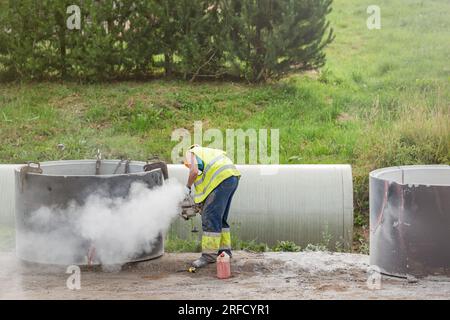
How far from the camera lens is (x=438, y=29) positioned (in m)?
18.9

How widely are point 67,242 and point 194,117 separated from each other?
6442mm

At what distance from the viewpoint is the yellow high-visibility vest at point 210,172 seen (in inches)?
356

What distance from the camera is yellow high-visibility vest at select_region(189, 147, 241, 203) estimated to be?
905 centimetres

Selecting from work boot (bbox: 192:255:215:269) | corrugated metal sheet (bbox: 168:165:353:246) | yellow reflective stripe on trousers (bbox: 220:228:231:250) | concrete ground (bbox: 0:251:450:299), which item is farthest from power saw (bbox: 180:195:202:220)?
corrugated metal sheet (bbox: 168:165:353:246)

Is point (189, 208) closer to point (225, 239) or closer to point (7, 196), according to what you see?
point (225, 239)

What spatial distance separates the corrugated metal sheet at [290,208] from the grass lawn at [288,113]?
142 centimetres

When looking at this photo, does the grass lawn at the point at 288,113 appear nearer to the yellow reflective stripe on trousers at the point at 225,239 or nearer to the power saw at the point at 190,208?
the yellow reflective stripe on trousers at the point at 225,239

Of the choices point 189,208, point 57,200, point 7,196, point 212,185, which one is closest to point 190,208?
point 189,208

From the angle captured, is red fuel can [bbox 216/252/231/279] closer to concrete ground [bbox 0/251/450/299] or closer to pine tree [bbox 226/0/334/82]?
concrete ground [bbox 0/251/450/299]

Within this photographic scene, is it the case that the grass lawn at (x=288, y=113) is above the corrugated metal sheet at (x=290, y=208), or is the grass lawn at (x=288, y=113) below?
above

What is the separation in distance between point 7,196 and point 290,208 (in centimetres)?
369

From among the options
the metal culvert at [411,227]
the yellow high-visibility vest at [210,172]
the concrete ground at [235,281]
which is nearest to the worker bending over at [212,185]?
the yellow high-visibility vest at [210,172]

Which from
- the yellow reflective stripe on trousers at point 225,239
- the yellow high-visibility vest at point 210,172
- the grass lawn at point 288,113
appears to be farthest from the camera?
the grass lawn at point 288,113

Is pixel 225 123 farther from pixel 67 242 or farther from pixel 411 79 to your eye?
→ pixel 67 242
